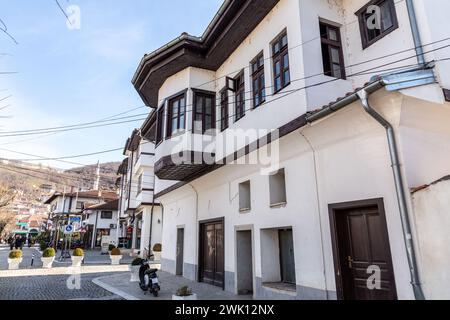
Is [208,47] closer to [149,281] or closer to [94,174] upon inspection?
[149,281]

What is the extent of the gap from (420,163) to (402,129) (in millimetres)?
684

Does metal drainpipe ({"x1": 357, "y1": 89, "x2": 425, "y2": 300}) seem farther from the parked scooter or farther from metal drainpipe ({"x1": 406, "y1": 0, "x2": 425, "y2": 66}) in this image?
the parked scooter

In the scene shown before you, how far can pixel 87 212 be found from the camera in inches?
1667

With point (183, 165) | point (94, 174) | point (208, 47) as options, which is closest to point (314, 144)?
point (183, 165)

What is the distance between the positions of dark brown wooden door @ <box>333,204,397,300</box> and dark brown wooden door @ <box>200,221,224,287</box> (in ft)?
17.9

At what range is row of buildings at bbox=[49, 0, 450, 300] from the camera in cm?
507

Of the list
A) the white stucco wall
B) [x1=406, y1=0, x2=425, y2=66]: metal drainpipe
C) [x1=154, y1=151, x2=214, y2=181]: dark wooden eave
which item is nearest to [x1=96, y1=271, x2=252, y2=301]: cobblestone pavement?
[x1=154, y1=151, x2=214, y2=181]: dark wooden eave

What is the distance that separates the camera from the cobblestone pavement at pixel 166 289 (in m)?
9.38

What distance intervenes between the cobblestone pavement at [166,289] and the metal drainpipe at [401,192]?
17.4ft

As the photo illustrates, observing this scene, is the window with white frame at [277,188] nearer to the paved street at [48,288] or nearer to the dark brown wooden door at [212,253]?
the dark brown wooden door at [212,253]

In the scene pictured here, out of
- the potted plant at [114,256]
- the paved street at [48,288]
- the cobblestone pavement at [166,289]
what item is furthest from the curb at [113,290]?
the potted plant at [114,256]

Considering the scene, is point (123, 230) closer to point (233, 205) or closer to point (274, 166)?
point (233, 205)

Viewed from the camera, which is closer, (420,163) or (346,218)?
(420,163)

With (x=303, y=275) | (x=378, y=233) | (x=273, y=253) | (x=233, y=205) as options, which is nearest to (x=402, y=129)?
(x=378, y=233)
